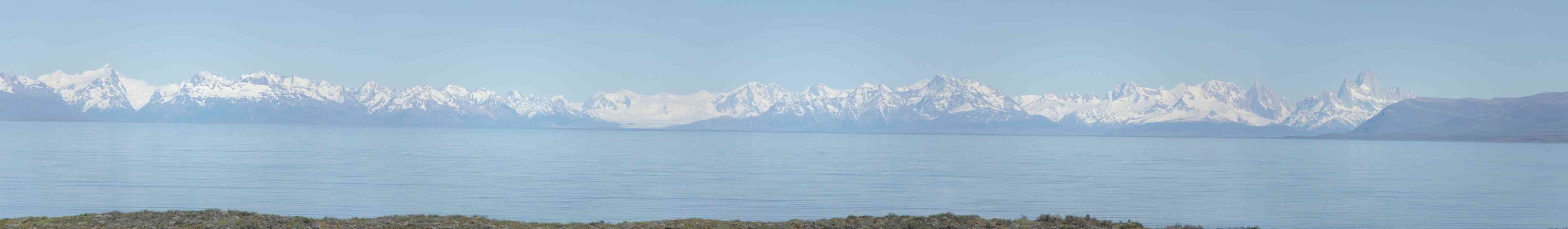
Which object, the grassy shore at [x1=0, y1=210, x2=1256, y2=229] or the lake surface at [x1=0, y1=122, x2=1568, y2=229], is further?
the lake surface at [x1=0, y1=122, x2=1568, y2=229]

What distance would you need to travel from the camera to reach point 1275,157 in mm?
144625

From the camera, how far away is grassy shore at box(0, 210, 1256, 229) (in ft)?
92.2

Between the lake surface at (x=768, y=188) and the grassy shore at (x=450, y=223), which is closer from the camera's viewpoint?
the grassy shore at (x=450, y=223)

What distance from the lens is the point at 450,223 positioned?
Answer: 2973cm

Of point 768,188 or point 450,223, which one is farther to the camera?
point 768,188

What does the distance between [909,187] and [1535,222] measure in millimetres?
27237

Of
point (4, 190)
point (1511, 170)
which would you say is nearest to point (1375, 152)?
point (1511, 170)

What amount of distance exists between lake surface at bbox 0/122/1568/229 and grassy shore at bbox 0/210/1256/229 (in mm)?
8295

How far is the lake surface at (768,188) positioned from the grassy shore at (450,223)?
8.30 m

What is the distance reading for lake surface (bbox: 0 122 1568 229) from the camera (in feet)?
142

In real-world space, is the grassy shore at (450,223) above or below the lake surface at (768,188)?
above

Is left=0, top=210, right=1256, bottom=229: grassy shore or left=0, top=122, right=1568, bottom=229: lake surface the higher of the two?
left=0, top=210, right=1256, bottom=229: grassy shore

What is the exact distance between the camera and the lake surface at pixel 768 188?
1708 inches

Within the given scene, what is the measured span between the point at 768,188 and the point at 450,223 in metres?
30.5
